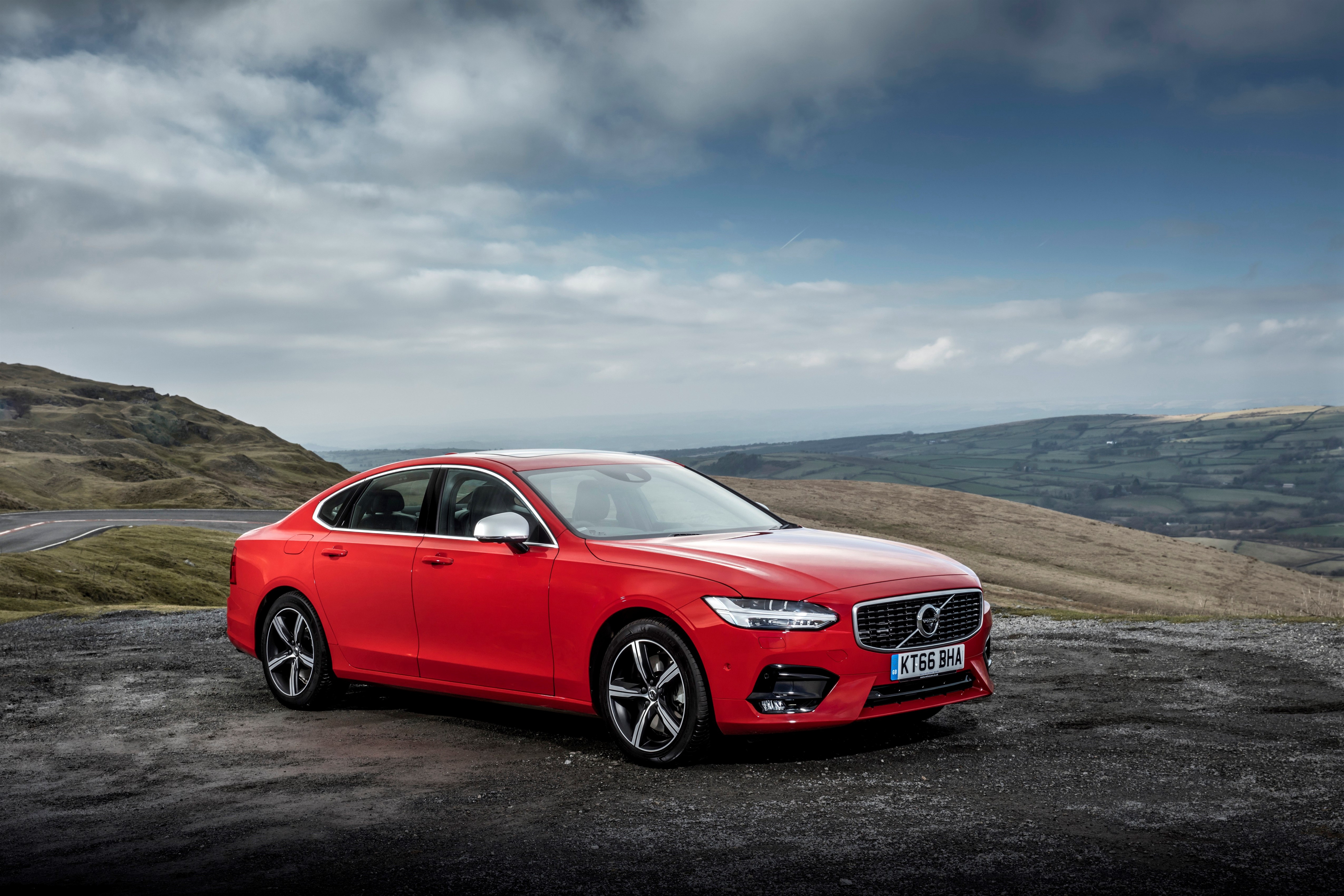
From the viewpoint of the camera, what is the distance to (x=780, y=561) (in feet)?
20.3

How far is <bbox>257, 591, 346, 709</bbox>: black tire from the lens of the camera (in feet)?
27.1

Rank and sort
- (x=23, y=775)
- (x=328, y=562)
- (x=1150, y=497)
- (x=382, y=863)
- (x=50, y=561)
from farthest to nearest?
(x=1150, y=497) → (x=50, y=561) → (x=328, y=562) → (x=23, y=775) → (x=382, y=863)

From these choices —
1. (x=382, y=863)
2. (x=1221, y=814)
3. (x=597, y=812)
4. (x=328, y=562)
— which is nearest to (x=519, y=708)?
(x=328, y=562)

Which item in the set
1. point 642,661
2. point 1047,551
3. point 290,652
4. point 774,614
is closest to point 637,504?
point 642,661

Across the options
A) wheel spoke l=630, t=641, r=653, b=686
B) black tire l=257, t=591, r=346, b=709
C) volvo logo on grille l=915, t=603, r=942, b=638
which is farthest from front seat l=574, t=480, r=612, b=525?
black tire l=257, t=591, r=346, b=709

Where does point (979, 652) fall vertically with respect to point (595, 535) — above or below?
below

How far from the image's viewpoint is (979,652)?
6.61 m

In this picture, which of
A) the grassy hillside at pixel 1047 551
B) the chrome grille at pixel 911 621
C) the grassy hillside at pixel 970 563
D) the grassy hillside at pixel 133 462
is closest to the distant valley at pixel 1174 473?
the grassy hillside at pixel 133 462

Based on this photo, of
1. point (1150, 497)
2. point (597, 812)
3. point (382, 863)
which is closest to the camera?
point (382, 863)

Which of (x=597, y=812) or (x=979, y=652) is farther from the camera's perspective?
(x=979, y=652)

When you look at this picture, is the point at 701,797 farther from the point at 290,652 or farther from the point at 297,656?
the point at 290,652

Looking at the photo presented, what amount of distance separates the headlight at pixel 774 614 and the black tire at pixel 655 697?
13.5 inches

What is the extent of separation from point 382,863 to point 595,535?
261 centimetres

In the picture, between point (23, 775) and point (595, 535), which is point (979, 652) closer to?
point (595, 535)
